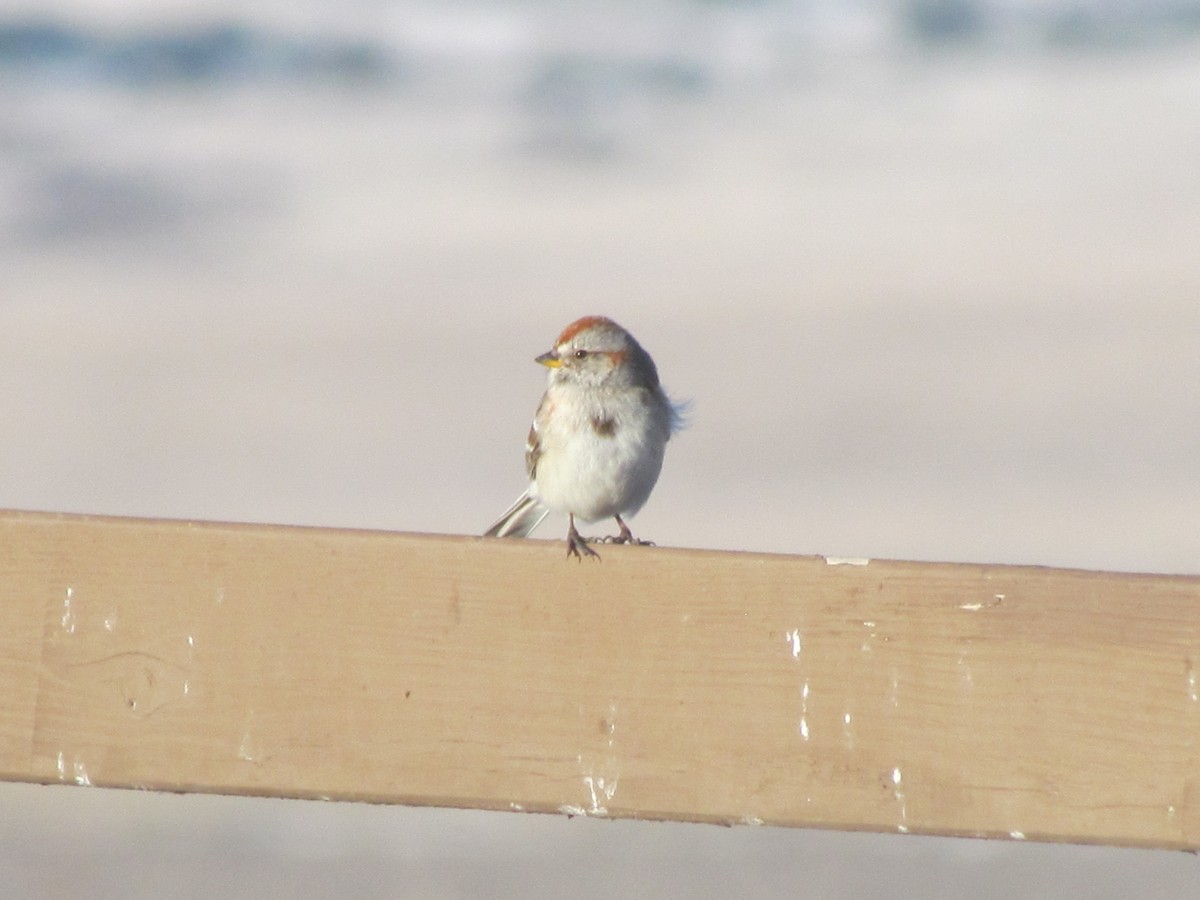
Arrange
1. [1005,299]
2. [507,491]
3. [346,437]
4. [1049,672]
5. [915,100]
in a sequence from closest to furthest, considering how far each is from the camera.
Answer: [1049,672] < [507,491] < [346,437] < [1005,299] < [915,100]

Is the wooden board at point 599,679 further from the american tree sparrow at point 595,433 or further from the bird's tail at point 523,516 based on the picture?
the bird's tail at point 523,516

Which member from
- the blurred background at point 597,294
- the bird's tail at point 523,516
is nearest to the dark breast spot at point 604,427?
the bird's tail at point 523,516

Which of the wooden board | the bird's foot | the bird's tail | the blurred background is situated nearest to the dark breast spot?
the bird's tail

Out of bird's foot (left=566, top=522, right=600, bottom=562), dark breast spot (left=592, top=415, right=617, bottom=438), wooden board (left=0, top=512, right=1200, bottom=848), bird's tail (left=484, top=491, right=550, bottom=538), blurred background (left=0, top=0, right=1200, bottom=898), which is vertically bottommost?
wooden board (left=0, top=512, right=1200, bottom=848)

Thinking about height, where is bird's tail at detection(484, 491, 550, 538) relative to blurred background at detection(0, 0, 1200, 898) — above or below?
below

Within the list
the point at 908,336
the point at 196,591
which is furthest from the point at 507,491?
the point at 196,591

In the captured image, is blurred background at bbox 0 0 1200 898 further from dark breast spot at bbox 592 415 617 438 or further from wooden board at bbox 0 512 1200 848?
wooden board at bbox 0 512 1200 848

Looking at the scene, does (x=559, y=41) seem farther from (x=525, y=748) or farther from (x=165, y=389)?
(x=525, y=748)

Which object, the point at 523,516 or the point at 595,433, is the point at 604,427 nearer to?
the point at 595,433
